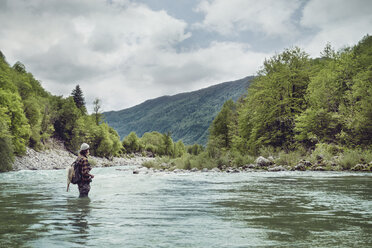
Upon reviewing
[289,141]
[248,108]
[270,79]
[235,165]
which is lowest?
[235,165]

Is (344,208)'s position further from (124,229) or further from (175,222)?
(124,229)

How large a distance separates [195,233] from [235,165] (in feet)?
76.9

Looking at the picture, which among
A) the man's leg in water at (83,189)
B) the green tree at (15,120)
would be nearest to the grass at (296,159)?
the man's leg in water at (83,189)

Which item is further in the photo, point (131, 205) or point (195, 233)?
point (131, 205)

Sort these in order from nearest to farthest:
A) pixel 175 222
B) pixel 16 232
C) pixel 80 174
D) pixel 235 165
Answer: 1. pixel 16 232
2. pixel 175 222
3. pixel 80 174
4. pixel 235 165

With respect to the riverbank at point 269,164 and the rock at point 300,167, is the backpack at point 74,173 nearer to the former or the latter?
the riverbank at point 269,164

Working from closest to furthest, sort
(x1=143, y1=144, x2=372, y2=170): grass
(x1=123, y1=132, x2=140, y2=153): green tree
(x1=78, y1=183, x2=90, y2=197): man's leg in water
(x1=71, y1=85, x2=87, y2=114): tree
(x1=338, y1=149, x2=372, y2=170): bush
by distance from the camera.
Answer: (x1=78, y1=183, x2=90, y2=197): man's leg in water
(x1=338, y1=149, x2=372, y2=170): bush
(x1=143, y1=144, x2=372, y2=170): grass
(x1=71, y1=85, x2=87, y2=114): tree
(x1=123, y1=132, x2=140, y2=153): green tree

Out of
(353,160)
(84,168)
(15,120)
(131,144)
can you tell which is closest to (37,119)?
(15,120)

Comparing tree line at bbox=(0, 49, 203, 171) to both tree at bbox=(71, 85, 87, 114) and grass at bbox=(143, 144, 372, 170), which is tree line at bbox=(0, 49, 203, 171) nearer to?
tree at bbox=(71, 85, 87, 114)

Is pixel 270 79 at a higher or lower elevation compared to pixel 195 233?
higher

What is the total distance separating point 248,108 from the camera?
3941 cm

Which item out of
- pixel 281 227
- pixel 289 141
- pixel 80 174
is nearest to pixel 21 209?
Answer: pixel 80 174

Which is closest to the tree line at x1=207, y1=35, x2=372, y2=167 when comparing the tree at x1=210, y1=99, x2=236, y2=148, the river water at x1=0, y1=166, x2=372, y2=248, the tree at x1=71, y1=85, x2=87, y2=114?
the tree at x1=210, y1=99, x2=236, y2=148

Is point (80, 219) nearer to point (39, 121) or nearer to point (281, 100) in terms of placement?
point (281, 100)
